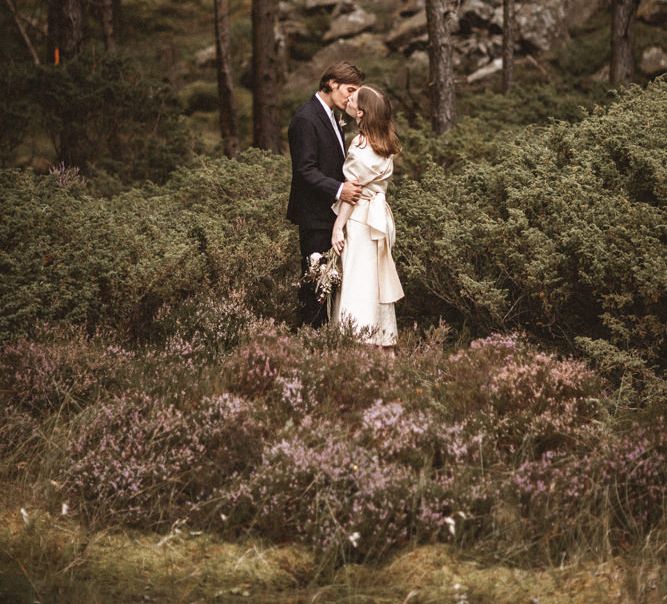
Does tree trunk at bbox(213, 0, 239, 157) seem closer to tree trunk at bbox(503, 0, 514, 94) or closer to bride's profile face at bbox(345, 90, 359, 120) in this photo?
tree trunk at bbox(503, 0, 514, 94)

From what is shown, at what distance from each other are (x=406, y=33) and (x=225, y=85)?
35.9 feet

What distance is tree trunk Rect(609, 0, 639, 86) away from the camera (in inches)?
597

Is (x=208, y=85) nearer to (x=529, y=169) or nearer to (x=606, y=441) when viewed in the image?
(x=529, y=169)

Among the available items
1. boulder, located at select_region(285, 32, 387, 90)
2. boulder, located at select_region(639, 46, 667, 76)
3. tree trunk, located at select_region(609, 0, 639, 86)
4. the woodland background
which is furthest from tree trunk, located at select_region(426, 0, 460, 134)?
boulder, located at select_region(285, 32, 387, 90)

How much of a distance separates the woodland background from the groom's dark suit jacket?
3.49 ft

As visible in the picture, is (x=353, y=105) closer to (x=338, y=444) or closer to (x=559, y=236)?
(x=559, y=236)

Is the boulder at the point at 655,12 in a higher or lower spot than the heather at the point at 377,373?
higher

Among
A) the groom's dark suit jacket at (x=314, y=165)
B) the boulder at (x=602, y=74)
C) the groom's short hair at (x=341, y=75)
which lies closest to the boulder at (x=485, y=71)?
the boulder at (x=602, y=74)

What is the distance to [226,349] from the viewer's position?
7.20 meters

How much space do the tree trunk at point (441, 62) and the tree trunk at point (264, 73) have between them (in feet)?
11.4

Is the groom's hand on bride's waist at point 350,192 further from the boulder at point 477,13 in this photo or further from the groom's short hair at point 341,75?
the boulder at point 477,13

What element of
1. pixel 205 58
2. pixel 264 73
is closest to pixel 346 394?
pixel 264 73

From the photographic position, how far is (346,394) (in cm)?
616

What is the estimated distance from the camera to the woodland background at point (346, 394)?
183 inches
